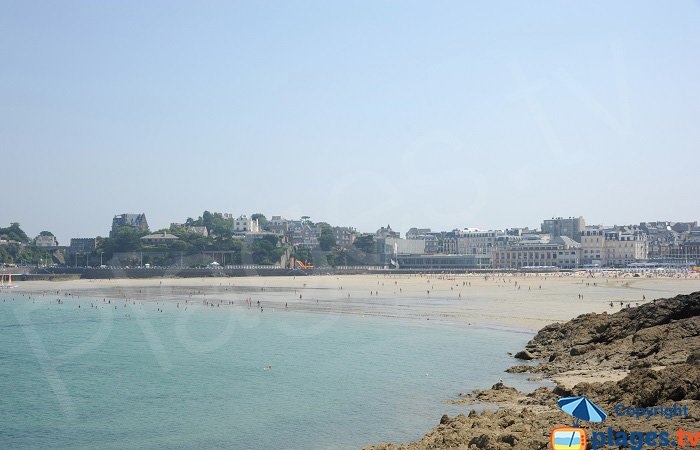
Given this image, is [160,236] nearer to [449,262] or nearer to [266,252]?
[266,252]

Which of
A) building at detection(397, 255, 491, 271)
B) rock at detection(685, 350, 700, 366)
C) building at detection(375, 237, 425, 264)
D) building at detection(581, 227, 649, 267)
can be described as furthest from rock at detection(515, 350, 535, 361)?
building at detection(581, 227, 649, 267)

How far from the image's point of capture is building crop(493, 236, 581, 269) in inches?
6658

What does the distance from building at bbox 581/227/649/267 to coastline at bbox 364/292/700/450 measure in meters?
153

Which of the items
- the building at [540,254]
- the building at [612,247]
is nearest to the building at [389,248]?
the building at [540,254]

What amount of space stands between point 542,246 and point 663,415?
163 metres

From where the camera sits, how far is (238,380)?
2777 centimetres

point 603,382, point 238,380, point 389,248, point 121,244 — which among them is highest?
point 389,248

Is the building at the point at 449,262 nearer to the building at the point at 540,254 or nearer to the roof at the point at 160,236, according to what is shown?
the building at the point at 540,254

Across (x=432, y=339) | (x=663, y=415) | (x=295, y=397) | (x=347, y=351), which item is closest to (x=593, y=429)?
(x=663, y=415)

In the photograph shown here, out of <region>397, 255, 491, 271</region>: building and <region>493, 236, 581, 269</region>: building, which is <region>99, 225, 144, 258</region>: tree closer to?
<region>397, 255, 491, 271</region>: building

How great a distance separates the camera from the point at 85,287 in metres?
98.0

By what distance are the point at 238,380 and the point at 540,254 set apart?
152 meters

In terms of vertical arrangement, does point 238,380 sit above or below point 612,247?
below

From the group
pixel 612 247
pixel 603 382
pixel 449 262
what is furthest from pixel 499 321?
pixel 612 247
